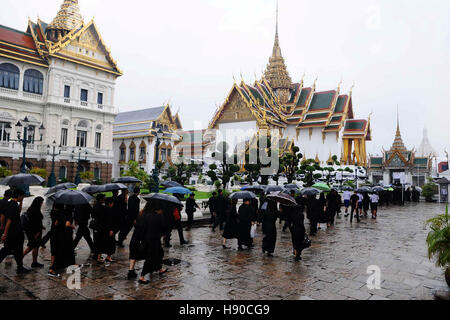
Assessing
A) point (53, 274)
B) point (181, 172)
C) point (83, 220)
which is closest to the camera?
point (53, 274)

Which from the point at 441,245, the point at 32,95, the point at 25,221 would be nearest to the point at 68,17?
the point at 32,95

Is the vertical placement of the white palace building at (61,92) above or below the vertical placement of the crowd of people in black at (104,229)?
above

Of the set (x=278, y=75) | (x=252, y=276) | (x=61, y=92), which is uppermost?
(x=278, y=75)

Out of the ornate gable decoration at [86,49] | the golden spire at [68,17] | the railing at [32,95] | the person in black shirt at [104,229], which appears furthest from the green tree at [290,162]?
the golden spire at [68,17]

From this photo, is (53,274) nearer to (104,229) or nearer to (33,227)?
(33,227)

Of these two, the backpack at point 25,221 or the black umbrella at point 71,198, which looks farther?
the backpack at point 25,221

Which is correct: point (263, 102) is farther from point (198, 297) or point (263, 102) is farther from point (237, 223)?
point (198, 297)

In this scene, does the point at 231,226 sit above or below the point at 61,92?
below

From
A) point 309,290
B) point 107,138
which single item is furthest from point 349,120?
point 309,290

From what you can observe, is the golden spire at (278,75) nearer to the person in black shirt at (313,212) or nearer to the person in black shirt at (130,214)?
the person in black shirt at (313,212)

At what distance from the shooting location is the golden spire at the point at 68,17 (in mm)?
31766

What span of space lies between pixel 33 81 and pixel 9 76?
1928mm

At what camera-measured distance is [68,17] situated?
32281mm

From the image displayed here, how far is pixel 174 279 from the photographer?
5.38 metres
